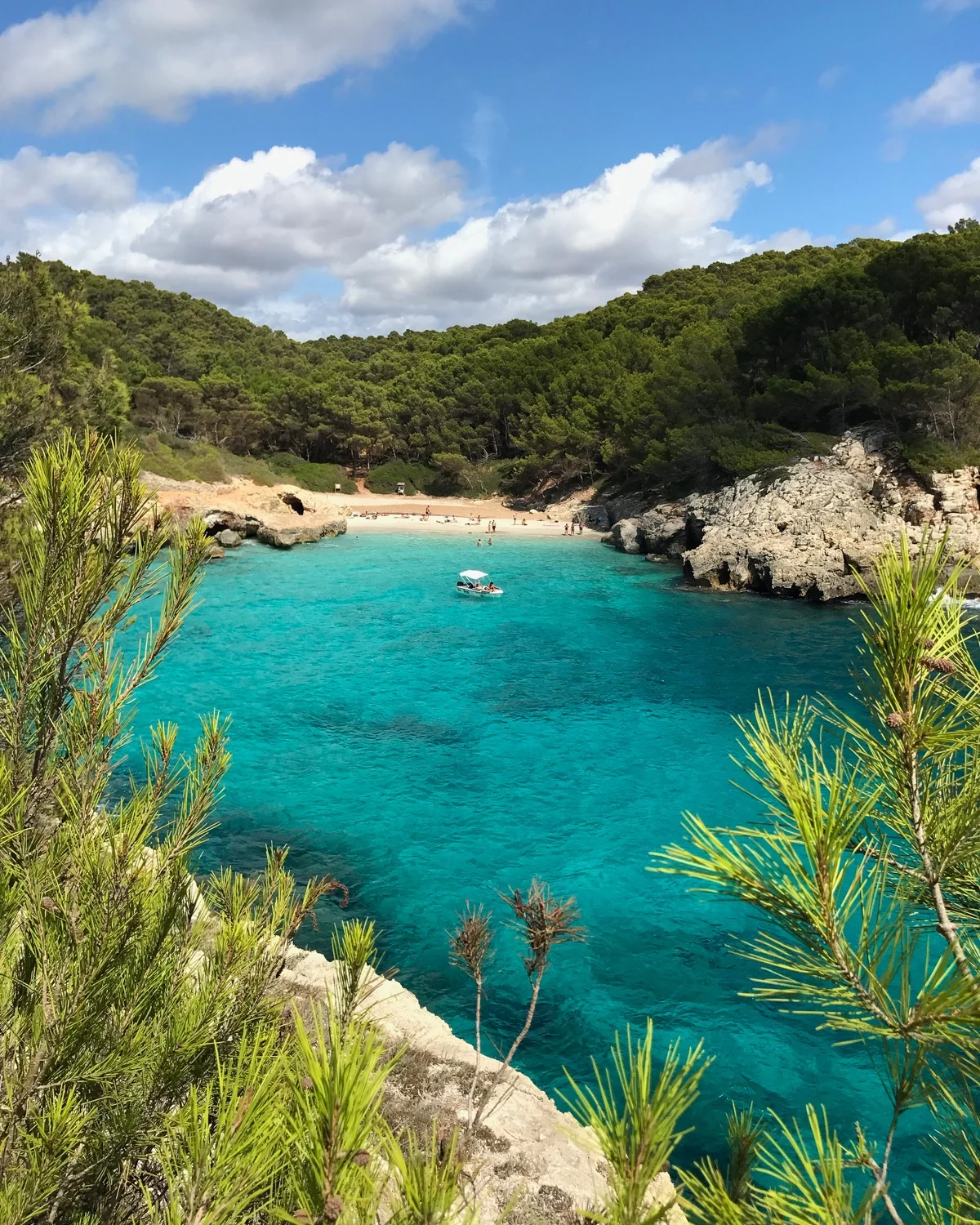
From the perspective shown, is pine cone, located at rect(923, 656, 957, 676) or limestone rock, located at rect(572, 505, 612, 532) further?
limestone rock, located at rect(572, 505, 612, 532)

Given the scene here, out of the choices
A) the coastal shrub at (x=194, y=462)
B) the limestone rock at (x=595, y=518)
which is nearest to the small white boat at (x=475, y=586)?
the limestone rock at (x=595, y=518)

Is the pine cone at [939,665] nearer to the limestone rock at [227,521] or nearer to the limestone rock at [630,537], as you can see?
the limestone rock at [630,537]

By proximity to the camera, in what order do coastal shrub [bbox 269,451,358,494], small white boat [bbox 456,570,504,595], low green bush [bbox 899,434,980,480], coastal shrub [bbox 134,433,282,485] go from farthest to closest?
coastal shrub [bbox 269,451,358,494], coastal shrub [bbox 134,433,282,485], small white boat [bbox 456,570,504,595], low green bush [bbox 899,434,980,480]

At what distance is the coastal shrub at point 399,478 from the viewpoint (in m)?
56.7

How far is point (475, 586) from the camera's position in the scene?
30672mm

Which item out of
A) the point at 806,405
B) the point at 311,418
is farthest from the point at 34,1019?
the point at 311,418

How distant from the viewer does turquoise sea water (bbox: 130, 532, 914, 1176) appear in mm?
8945

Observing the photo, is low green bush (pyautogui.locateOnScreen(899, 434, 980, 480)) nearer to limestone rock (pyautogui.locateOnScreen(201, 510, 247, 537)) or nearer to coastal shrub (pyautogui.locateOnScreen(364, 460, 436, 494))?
limestone rock (pyautogui.locateOnScreen(201, 510, 247, 537))

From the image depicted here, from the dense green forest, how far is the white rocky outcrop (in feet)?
33.4

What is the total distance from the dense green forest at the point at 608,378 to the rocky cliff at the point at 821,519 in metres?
1.35

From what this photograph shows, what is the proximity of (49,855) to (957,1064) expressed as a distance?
10.4 ft

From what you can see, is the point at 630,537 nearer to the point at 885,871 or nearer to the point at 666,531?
the point at 666,531

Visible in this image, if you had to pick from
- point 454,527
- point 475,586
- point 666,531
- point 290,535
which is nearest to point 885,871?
point 475,586

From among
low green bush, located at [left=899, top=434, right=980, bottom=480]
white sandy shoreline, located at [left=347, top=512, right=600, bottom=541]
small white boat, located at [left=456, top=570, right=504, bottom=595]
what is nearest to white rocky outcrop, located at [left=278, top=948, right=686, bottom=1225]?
small white boat, located at [left=456, top=570, right=504, bottom=595]
